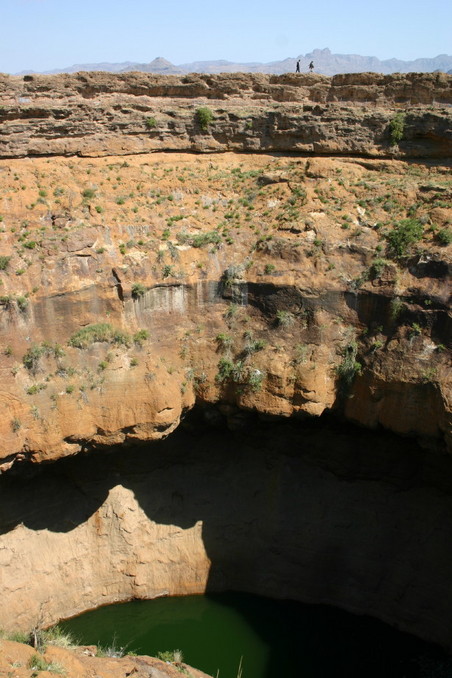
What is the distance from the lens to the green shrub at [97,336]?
14328mm

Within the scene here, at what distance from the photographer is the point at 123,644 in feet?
50.9

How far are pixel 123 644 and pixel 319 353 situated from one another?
350 inches

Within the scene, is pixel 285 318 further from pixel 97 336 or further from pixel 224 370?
pixel 97 336

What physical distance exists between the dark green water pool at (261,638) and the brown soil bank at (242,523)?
367 mm

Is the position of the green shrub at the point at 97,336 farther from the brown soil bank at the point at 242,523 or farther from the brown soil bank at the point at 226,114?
the brown soil bank at the point at 226,114

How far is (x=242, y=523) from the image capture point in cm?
1738

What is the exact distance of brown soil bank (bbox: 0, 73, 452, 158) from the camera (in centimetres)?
1678

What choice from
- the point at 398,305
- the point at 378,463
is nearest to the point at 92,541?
the point at 378,463

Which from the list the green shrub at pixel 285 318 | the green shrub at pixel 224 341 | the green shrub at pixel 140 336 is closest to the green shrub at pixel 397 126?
the green shrub at pixel 285 318

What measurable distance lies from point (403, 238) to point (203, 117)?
6967 millimetres

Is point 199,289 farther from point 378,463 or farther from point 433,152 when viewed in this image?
point 433,152

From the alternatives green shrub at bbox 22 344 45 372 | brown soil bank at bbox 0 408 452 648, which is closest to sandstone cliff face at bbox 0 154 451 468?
green shrub at bbox 22 344 45 372

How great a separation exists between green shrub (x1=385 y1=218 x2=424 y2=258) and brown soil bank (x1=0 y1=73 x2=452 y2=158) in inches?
135

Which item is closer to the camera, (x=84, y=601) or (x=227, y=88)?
(x=84, y=601)
